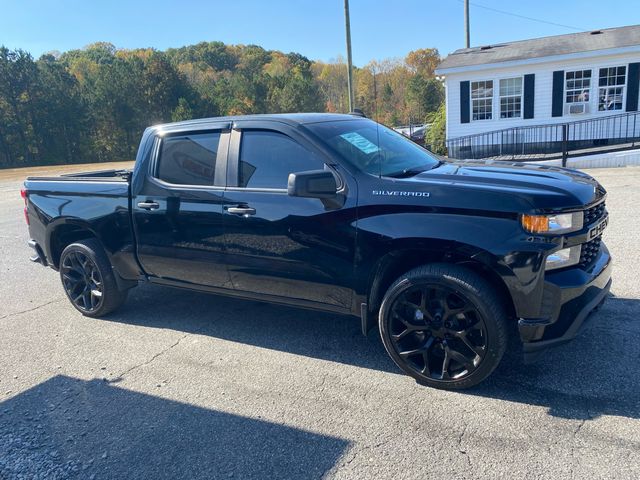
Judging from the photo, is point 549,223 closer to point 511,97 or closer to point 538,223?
point 538,223

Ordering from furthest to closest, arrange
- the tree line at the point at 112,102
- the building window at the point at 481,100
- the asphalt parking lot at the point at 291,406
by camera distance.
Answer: the tree line at the point at 112,102
the building window at the point at 481,100
the asphalt parking lot at the point at 291,406

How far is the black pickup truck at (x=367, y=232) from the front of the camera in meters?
3.12

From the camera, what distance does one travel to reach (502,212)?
309cm

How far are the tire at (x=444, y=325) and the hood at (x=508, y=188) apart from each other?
48 cm

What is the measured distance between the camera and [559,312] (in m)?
3.12

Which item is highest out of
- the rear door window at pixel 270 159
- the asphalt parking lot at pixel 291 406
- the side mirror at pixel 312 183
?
the rear door window at pixel 270 159

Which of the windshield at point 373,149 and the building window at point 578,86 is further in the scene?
the building window at point 578,86

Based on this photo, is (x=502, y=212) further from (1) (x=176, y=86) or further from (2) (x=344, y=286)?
(1) (x=176, y=86)

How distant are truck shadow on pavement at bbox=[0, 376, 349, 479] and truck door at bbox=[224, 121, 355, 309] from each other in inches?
43.3

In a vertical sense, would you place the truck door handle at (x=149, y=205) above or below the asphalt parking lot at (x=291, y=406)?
above

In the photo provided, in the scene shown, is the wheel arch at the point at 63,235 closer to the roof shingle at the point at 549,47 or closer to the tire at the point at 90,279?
the tire at the point at 90,279

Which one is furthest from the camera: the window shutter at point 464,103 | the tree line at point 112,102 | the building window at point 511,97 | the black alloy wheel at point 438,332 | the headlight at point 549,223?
the tree line at point 112,102

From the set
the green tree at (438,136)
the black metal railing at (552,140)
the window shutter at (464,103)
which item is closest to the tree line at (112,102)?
the green tree at (438,136)

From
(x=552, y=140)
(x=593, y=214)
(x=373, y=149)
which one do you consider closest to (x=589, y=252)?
(x=593, y=214)
